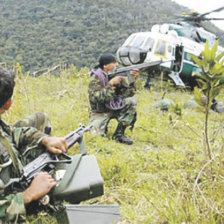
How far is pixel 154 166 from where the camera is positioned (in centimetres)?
308

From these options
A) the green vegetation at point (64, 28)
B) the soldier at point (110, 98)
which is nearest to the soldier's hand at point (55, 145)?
the soldier at point (110, 98)

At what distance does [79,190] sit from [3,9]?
105 feet

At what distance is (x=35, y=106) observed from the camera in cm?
421

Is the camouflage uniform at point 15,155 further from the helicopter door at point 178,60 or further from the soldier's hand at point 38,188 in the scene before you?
the helicopter door at point 178,60

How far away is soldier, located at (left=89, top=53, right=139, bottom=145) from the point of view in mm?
4004

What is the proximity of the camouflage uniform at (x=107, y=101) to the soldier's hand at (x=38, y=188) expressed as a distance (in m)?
2.32

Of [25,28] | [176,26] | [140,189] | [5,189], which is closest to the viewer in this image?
[5,189]

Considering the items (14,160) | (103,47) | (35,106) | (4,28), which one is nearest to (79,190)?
(14,160)

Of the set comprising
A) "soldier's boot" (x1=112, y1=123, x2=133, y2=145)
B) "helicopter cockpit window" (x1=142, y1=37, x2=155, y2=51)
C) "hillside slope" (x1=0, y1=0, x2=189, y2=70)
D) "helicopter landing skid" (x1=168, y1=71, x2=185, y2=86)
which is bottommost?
"hillside slope" (x1=0, y1=0, x2=189, y2=70)

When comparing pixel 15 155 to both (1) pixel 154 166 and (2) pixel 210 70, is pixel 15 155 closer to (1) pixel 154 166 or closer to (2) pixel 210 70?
(2) pixel 210 70

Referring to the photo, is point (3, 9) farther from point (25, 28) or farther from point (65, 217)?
point (65, 217)

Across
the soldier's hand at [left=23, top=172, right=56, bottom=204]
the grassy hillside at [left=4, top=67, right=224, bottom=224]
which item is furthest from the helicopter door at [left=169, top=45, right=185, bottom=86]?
the soldier's hand at [left=23, top=172, right=56, bottom=204]

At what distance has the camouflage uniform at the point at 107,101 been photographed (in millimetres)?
4004

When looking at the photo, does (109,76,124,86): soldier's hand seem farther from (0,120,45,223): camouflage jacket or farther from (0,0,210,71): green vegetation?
(0,0,210,71): green vegetation
